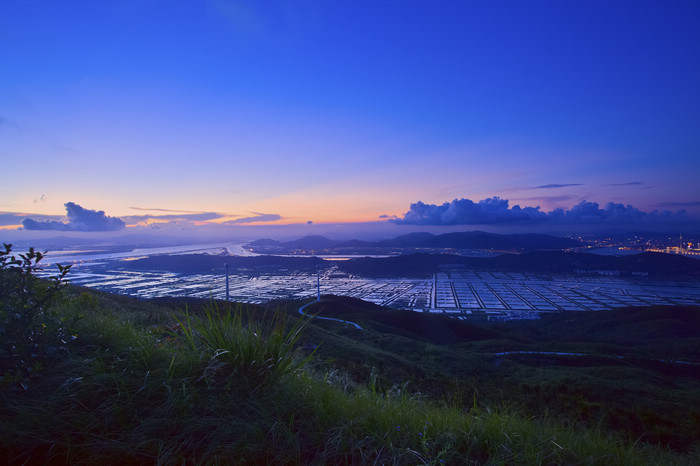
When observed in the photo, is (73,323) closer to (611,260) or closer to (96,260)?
(96,260)

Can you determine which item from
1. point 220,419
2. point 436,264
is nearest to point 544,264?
point 436,264

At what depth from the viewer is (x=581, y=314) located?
4384 cm

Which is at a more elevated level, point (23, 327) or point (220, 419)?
point (23, 327)

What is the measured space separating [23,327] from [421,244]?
528 feet

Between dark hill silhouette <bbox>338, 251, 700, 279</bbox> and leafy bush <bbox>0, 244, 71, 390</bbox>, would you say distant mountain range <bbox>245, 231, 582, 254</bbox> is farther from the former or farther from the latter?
leafy bush <bbox>0, 244, 71, 390</bbox>

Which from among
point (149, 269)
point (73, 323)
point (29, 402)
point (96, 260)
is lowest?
point (149, 269)

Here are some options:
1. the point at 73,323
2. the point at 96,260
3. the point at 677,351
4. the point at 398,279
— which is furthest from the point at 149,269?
the point at 677,351

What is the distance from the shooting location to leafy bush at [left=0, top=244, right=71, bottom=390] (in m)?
2.62

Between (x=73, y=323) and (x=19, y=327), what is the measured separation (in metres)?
0.72

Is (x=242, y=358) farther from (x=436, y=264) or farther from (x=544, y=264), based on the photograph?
(x=544, y=264)

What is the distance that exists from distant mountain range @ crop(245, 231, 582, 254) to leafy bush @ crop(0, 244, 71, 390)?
119522mm

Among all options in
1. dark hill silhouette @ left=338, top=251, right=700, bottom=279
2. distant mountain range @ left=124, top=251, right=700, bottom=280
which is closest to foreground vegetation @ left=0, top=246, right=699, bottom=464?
distant mountain range @ left=124, top=251, right=700, bottom=280

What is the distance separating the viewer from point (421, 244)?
159000 millimetres

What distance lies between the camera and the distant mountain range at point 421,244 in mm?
131750
